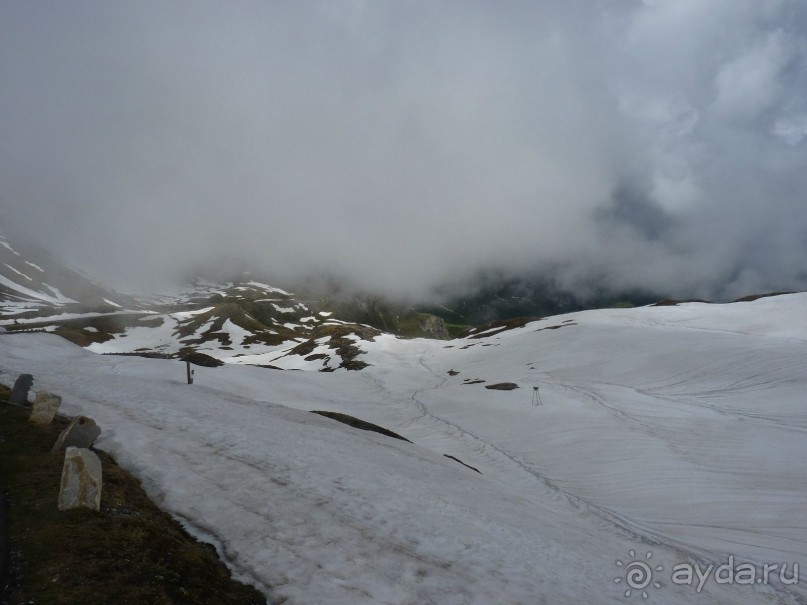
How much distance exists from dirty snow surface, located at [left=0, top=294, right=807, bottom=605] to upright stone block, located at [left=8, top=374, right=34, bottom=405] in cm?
239

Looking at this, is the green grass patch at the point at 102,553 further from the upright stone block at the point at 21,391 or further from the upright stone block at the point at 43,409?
the upright stone block at the point at 21,391

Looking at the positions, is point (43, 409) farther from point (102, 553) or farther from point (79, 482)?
point (102, 553)

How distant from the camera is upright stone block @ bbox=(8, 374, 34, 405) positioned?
1800 centimetres

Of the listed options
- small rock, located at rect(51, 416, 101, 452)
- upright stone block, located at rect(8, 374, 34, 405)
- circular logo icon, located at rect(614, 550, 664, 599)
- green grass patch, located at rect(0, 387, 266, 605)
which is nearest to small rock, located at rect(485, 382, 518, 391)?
circular logo icon, located at rect(614, 550, 664, 599)

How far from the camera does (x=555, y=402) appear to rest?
3728 centimetres

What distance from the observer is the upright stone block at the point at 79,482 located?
9117 millimetres

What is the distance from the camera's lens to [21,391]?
723 inches

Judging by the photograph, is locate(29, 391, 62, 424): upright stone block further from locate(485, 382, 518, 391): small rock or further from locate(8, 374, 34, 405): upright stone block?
locate(485, 382, 518, 391): small rock

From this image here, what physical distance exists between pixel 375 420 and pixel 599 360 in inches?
1133

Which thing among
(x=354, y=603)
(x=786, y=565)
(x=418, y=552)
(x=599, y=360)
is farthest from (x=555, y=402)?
(x=354, y=603)

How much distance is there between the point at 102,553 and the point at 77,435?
733cm

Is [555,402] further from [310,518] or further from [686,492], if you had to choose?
[310,518]
